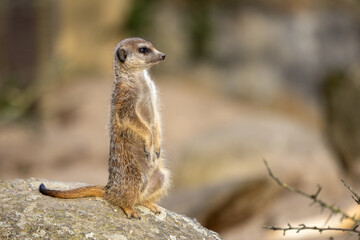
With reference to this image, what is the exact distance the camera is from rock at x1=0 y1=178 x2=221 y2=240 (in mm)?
2916

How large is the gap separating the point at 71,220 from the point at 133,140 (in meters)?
0.53

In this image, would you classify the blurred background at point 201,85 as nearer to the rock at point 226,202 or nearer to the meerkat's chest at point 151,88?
the rock at point 226,202

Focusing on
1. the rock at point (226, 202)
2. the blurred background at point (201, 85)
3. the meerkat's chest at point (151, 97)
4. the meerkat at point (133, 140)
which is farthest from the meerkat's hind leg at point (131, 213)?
the blurred background at point (201, 85)

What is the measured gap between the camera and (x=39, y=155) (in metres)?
12.0

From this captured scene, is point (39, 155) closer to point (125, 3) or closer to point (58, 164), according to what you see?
point (58, 164)

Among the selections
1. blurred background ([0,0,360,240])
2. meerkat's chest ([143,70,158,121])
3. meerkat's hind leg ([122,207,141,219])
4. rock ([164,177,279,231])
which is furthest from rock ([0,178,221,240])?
blurred background ([0,0,360,240])

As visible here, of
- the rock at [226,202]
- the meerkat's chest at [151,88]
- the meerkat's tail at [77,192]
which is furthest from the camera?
the rock at [226,202]

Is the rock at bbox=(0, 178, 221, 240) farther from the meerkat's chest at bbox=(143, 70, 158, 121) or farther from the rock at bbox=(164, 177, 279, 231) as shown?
the rock at bbox=(164, 177, 279, 231)

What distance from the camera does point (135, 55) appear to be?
3.56 m

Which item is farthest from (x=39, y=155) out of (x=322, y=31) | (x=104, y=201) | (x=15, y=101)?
(x=104, y=201)

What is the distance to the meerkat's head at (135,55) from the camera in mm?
3533

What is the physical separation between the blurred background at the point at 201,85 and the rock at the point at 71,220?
15.1 ft

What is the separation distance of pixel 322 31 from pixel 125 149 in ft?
41.9

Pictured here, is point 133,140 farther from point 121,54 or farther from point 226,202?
point 226,202
